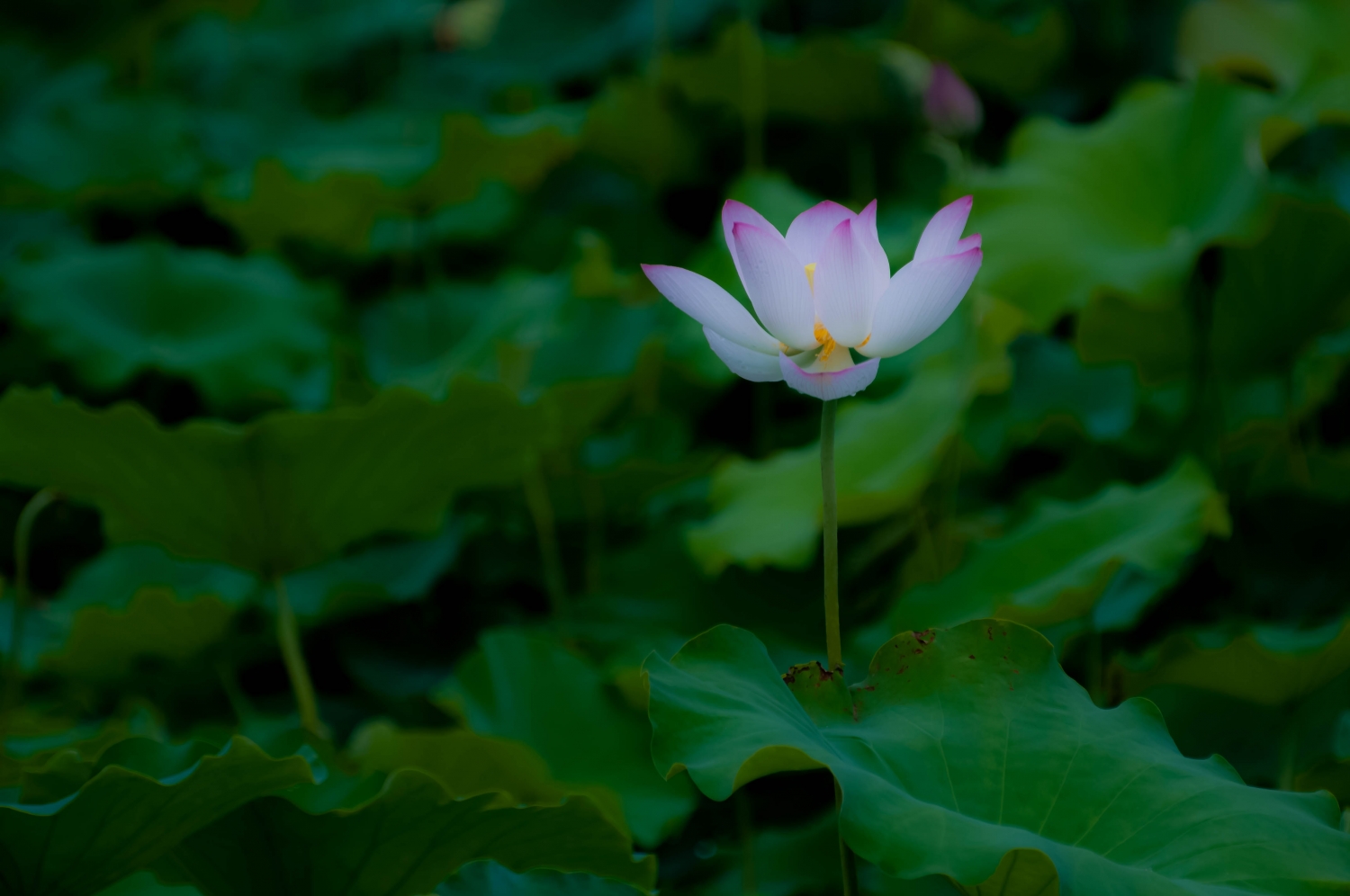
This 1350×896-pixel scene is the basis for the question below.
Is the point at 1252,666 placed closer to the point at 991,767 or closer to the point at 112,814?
the point at 991,767

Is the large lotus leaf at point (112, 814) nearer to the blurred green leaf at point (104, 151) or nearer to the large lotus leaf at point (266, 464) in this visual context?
the large lotus leaf at point (266, 464)

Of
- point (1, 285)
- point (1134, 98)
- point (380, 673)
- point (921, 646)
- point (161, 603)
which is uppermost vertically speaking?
point (1134, 98)

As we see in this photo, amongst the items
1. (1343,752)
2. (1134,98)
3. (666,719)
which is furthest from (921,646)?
(1134,98)

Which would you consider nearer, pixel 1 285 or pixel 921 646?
pixel 921 646

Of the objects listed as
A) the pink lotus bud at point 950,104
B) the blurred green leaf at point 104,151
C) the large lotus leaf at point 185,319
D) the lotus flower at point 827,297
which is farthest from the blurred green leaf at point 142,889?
the blurred green leaf at point 104,151

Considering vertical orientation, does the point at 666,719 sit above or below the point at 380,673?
above

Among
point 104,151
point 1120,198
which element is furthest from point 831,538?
point 104,151

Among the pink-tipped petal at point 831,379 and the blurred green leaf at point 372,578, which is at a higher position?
the pink-tipped petal at point 831,379

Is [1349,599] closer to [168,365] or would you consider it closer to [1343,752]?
[1343,752]
